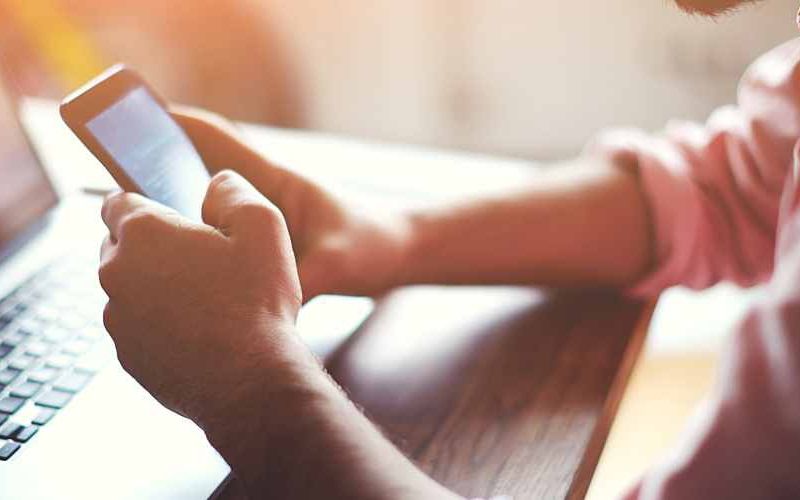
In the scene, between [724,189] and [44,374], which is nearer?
[44,374]

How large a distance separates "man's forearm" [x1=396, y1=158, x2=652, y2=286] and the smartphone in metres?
0.18

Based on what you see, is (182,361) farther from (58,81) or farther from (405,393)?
(58,81)

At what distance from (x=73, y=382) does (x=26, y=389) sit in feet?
0.09

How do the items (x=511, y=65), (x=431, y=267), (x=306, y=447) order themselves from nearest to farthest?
1. (x=306, y=447)
2. (x=431, y=267)
3. (x=511, y=65)

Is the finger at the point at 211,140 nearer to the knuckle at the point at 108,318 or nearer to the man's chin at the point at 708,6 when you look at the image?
the knuckle at the point at 108,318

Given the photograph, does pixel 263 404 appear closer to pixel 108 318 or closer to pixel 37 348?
pixel 108 318

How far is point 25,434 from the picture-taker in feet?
1.72

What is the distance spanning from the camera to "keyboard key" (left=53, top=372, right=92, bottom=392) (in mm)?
561

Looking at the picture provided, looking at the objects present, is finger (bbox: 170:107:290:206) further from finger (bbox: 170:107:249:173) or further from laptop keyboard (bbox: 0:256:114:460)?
laptop keyboard (bbox: 0:256:114:460)

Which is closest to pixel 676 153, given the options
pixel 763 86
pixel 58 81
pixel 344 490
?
pixel 763 86

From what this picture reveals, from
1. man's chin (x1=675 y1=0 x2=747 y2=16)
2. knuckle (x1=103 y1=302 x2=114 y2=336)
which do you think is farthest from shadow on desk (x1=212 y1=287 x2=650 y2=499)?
man's chin (x1=675 y1=0 x2=747 y2=16)

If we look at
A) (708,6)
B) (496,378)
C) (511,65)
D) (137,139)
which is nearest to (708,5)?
(708,6)

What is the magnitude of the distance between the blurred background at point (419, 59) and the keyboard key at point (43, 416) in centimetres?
64

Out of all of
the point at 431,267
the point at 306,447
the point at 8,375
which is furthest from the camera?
the point at 431,267
